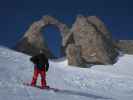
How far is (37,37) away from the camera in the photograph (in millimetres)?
44812

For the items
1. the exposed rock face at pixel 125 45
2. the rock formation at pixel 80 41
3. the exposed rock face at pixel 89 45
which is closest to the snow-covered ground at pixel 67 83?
the exposed rock face at pixel 89 45

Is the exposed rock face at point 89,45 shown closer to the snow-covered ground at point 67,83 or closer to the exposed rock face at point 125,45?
the snow-covered ground at point 67,83

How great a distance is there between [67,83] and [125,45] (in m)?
27.1

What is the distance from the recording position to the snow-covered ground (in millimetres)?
13352

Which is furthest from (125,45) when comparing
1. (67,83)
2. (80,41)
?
(67,83)

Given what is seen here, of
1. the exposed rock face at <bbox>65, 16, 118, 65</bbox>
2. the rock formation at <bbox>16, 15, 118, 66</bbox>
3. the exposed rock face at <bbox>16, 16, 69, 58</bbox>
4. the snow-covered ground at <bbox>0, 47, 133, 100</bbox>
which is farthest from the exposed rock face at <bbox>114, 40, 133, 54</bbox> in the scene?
the exposed rock face at <bbox>16, 16, 69, 58</bbox>

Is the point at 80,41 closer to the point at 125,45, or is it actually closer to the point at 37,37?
the point at 37,37

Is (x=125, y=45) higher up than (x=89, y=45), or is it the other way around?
(x=125, y=45)

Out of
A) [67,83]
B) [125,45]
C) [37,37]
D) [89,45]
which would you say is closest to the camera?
[67,83]

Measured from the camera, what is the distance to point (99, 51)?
38.4m

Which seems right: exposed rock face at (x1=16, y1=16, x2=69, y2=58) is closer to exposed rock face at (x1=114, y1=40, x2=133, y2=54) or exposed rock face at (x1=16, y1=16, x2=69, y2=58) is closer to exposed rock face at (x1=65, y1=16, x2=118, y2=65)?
exposed rock face at (x1=65, y1=16, x2=118, y2=65)

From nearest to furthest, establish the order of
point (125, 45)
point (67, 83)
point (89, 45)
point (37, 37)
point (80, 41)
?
1. point (67, 83)
2. point (89, 45)
3. point (80, 41)
4. point (37, 37)
5. point (125, 45)

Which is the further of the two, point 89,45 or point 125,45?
point 125,45

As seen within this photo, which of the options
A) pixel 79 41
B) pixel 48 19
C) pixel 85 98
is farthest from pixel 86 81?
pixel 48 19
